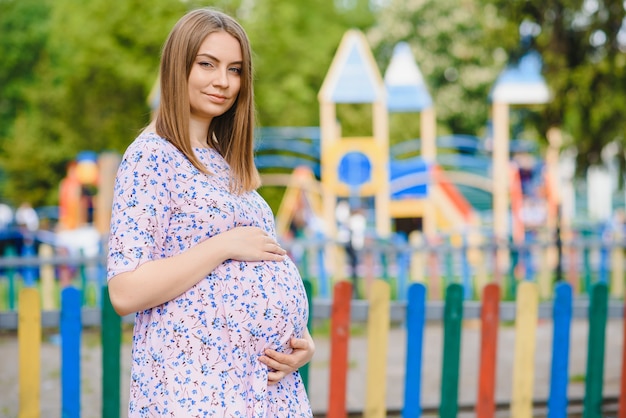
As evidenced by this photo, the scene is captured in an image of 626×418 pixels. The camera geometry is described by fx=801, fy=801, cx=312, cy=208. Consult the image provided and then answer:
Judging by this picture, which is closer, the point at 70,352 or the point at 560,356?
the point at 70,352

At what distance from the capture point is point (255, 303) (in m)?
1.76

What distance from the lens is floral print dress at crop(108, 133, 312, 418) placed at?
5.49ft

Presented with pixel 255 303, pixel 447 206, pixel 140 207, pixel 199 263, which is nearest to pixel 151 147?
pixel 140 207

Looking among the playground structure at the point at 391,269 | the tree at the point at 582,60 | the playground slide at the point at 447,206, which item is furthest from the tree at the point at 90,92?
the tree at the point at 582,60

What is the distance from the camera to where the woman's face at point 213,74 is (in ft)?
5.82

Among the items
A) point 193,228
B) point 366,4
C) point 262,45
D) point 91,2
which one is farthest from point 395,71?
point 366,4

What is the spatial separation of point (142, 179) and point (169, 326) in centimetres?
32

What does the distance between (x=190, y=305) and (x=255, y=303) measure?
0.15 m

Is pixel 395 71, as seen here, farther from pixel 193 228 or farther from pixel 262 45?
pixel 193 228

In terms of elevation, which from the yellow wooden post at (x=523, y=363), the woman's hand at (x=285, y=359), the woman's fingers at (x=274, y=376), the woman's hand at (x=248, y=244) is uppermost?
the woman's hand at (x=248, y=244)

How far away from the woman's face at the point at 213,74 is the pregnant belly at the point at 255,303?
364mm

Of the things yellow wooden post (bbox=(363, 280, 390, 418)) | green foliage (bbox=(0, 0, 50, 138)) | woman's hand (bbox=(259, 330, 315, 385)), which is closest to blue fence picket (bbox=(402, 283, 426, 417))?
yellow wooden post (bbox=(363, 280, 390, 418))

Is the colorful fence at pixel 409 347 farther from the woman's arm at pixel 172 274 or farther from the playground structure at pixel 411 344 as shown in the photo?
the woman's arm at pixel 172 274

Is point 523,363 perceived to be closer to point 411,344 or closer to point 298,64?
point 411,344
